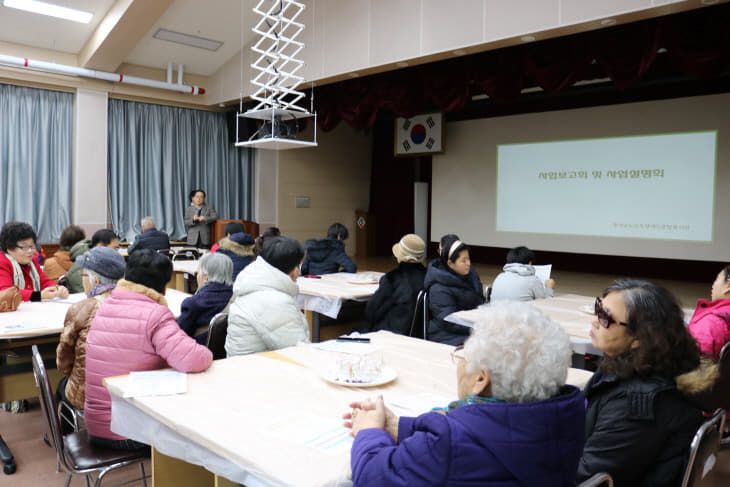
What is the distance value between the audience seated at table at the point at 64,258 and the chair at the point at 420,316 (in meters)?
3.02

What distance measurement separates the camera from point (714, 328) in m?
2.40

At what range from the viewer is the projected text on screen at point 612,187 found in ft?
22.9

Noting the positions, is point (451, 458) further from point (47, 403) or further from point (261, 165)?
point (261, 165)

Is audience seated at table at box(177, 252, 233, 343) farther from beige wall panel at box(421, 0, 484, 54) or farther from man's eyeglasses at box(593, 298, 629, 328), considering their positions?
beige wall panel at box(421, 0, 484, 54)

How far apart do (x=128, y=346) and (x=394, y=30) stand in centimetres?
557

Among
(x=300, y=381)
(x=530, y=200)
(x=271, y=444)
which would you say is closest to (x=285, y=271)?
(x=300, y=381)

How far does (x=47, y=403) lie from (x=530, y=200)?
7626 millimetres

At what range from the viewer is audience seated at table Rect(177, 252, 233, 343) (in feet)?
10.1

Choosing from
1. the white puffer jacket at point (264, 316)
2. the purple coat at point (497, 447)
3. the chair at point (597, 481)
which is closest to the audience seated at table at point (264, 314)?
the white puffer jacket at point (264, 316)

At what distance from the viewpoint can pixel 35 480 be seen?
266 centimetres

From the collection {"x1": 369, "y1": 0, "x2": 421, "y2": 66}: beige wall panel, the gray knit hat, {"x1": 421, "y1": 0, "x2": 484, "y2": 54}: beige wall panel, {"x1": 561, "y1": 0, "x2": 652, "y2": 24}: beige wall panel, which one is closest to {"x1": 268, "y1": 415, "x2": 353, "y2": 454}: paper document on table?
the gray knit hat

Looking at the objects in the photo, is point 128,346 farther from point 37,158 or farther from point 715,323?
point 37,158

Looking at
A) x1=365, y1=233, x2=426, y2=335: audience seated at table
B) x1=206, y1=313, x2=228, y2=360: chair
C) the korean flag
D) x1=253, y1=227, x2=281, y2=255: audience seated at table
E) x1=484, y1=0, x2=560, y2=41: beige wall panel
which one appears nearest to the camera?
x1=206, y1=313, x2=228, y2=360: chair

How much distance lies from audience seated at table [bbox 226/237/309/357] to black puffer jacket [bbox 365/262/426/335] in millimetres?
1237
